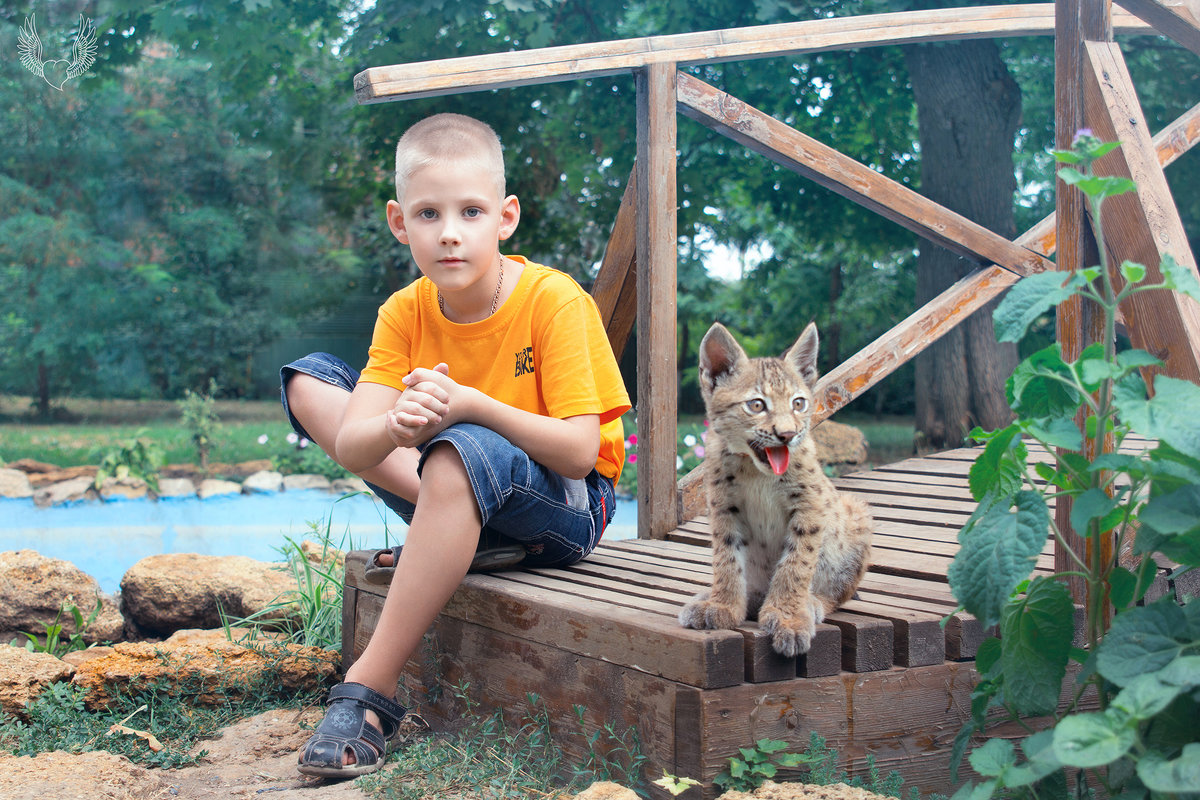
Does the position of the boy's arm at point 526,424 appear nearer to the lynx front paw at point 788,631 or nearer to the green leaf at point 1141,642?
the lynx front paw at point 788,631

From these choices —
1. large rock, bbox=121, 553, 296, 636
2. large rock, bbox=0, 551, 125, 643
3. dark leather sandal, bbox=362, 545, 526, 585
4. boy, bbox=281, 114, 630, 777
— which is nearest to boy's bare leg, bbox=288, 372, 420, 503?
boy, bbox=281, 114, 630, 777

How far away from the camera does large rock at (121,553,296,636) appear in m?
4.48

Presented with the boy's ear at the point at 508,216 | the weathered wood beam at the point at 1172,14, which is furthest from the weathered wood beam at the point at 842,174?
the weathered wood beam at the point at 1172,14

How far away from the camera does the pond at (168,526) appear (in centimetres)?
779

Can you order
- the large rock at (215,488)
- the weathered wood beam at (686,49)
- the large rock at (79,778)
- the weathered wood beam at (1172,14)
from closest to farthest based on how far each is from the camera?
1. the large rock at (79,778)
2. the weathered wood beam at (1172,14)
3. the weathered wood beam at (686,49)
4. the large rock at (215,488)

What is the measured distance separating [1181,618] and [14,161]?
12774 mm

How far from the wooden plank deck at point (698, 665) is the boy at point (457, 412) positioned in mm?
252

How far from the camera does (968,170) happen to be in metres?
7.11

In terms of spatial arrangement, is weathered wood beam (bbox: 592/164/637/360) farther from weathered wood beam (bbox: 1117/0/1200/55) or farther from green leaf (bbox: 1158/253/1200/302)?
green leaf (bbox: 1158/253/1200/302)

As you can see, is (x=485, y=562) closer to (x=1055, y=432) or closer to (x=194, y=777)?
(x=194, y=777)

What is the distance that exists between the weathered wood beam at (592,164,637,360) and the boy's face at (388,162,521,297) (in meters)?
1.22

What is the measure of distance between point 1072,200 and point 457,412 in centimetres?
A: 167

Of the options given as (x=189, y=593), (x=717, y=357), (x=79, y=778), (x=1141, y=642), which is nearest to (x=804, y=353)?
(x=717, y=357)

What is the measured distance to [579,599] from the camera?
2.60 metres
